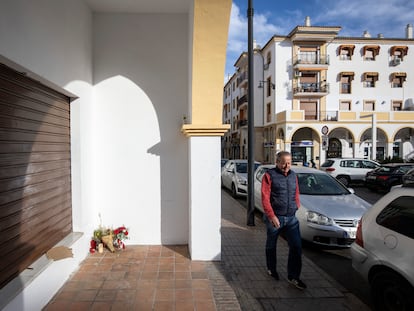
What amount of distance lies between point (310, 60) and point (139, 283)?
96.2 feet

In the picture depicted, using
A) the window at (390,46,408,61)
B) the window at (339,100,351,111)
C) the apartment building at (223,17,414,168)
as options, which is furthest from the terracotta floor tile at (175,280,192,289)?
the window at (390,46,408,61)

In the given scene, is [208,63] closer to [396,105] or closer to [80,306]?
[80,306]

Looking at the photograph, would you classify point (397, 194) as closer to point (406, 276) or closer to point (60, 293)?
point (406, 276)

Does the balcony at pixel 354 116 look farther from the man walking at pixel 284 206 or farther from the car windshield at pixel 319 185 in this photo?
the man walking at pixel 284 206

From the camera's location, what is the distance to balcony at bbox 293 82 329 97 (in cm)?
2689

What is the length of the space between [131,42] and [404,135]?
3165 cm

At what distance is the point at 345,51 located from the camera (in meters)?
28.0

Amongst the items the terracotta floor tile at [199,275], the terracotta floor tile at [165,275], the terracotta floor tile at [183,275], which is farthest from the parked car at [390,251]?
the terracotta floor tile at [165,275]

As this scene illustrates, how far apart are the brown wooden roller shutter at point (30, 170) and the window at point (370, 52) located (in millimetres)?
32283

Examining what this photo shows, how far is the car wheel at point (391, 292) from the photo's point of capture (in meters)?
2.49

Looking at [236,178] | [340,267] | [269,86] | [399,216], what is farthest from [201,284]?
[269,86]

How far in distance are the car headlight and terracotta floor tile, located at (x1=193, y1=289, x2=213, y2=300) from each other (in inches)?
98.9

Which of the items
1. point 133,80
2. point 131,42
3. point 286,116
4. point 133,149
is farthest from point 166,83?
point 286,116

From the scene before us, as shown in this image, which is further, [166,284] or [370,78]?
[370,78]
